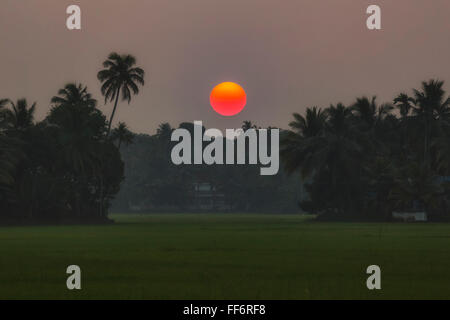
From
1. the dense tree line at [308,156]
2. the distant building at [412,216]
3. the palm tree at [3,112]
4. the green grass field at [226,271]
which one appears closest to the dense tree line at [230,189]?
the dense tree line at [308,156]

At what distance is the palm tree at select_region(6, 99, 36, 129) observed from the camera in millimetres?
92750

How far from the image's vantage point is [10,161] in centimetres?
8562

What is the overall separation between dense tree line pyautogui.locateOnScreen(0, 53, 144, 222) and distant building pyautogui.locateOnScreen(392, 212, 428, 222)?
30.8 metres

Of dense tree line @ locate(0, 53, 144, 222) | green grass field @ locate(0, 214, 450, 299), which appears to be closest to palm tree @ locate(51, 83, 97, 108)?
dense tree line @ locate(0, 53, 144, 222)

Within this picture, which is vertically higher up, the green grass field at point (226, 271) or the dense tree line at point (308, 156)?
the dense tree line at point (308, 156)

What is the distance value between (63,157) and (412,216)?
3628 cm

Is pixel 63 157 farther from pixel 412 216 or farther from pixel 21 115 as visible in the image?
pixel 412 216

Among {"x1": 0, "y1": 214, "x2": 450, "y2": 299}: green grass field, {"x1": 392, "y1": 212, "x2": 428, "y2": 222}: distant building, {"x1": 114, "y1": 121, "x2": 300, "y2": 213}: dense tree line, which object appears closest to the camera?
{"x1": 0, "y1": 214, "x2": 450, "y2": 299}: green grass field

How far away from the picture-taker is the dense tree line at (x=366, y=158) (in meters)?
98.3

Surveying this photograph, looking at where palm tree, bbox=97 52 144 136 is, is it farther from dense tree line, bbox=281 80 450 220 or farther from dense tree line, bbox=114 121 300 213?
dense tree line, bbox=114 121 300 213

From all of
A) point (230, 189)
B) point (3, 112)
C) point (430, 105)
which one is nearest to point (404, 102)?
point (430, 105)

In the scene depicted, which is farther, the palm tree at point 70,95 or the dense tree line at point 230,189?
the dense tree line at point 230,189

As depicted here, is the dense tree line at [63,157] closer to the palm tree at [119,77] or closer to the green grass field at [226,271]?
the palm tree at [119,77]

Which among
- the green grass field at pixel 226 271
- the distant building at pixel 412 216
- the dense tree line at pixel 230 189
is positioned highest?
the dense tree line at pixel 230 189
